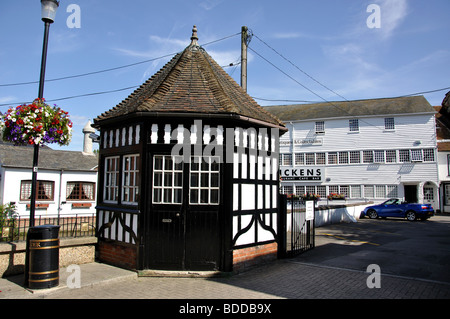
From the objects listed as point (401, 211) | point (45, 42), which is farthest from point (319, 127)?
point (45, 42)

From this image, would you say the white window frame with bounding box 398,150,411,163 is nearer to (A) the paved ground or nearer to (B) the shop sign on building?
(B) the shop sign on building

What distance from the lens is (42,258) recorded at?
6.26m

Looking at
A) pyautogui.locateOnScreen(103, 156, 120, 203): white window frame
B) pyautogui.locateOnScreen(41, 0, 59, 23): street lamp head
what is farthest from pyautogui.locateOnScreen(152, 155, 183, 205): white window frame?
pyautogui.locateOnScreen(41, 0, 59, 23): street lamp head

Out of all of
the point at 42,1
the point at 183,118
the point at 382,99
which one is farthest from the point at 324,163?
the point at 42,1

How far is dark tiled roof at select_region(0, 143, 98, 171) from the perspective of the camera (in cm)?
1886

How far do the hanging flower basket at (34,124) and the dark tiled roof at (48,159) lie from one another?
1342cm

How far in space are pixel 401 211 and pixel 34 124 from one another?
22559mm

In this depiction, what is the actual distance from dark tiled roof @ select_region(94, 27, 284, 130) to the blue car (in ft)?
56.4

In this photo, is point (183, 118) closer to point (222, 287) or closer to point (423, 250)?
point (222, 287)

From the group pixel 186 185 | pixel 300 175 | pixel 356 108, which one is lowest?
pixel 186 185

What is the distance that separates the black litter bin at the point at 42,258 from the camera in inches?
245

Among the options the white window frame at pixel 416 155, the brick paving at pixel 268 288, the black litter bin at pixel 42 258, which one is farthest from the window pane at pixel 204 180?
the white window frame at pixel 416 155

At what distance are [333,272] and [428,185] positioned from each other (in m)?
25.4

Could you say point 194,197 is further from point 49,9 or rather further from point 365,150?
point 365,150
